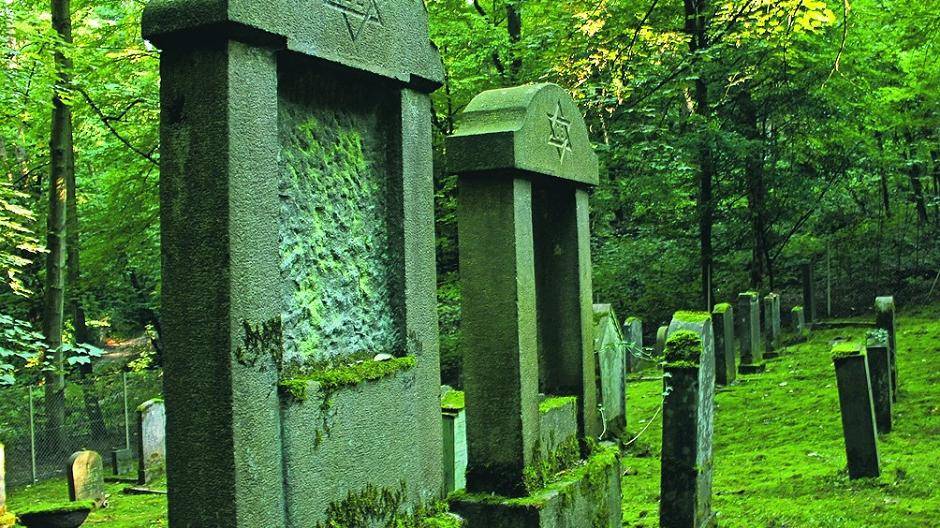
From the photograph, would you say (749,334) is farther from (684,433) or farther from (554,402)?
(554,402)

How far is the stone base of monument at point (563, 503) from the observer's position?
488 cm

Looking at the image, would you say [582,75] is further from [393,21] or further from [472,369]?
[393,21]

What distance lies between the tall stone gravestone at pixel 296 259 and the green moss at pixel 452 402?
242 cm

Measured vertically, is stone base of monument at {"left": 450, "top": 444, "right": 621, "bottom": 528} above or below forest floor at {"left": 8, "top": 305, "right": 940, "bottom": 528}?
above

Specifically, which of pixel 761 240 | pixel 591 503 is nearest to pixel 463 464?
pixel 591 503

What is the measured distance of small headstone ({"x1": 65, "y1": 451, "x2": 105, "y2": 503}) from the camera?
29.9 feet

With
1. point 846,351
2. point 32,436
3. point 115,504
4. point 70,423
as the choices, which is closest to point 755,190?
point 846,351

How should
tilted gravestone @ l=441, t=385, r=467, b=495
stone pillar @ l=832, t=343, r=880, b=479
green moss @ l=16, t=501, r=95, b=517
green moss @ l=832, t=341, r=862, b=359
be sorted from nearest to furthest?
tilted gravestone @ l=441, t=385, r=467, b=495, green moss @ l=16, t=501, r=95, b=517, stone pillar @ l=832, t=343, r=880, b=479, green moss @ l=832, t=341, r=862, b=359

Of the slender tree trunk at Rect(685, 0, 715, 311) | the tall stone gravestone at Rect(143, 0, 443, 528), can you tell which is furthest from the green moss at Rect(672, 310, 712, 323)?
the slender tree trunk at Rect(685, 0, 715, 311)

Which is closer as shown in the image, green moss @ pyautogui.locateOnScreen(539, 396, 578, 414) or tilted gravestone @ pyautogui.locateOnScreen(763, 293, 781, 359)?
green moss @ pyautogui.locateOnScreen(539, 396, 578, 414)

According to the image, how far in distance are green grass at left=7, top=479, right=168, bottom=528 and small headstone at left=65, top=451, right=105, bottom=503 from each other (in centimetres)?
23

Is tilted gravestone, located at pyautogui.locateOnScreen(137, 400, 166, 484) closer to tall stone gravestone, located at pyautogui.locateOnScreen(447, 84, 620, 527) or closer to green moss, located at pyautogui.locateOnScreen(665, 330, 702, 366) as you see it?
tall stone gravestone, located at pyautogui.locateOnScreen(447, 84, 620, 527)

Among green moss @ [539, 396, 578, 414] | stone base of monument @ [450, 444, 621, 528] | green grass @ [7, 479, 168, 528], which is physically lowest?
green grass @ [7, 479, 168, 528]

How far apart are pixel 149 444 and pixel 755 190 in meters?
11.4
